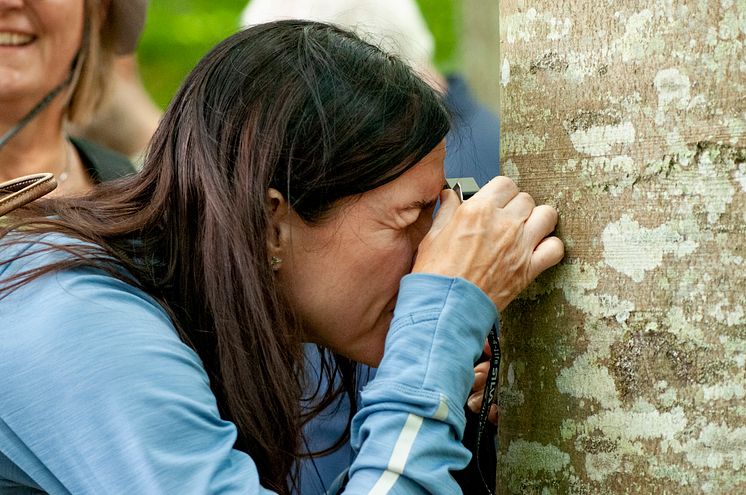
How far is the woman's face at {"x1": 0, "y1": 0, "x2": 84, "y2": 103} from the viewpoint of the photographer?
10.8 feet

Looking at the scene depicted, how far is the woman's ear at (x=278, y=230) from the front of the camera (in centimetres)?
208

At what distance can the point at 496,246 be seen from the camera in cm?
206

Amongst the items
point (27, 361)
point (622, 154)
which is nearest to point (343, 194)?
point (622, 154)

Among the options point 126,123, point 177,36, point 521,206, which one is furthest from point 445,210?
point 177,36

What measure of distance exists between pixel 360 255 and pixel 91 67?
6.09 feet

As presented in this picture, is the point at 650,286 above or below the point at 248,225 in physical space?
below

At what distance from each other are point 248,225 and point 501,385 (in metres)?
0.67

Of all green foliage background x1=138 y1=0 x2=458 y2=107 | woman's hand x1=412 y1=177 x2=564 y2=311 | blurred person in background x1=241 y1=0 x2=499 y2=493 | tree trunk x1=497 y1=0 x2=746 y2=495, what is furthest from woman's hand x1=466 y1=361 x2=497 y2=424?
green foliage background x1=138 y1=0 x2=458 y2=107

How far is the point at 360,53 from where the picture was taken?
2.20 m

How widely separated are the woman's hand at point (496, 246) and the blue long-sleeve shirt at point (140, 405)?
122 mm

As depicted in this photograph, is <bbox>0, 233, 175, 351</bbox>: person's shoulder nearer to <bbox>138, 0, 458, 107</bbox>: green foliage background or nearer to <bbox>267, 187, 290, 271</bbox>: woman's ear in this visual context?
<bbox>267, 187, 290, 271</bbox>: woman's ear

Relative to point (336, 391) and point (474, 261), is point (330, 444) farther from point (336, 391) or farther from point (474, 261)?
point (474, 261)

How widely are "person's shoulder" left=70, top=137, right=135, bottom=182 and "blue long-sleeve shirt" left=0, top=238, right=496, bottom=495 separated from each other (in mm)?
1720

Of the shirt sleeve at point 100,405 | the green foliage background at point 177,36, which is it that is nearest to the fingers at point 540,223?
the shirt sleeve at point 100,405
